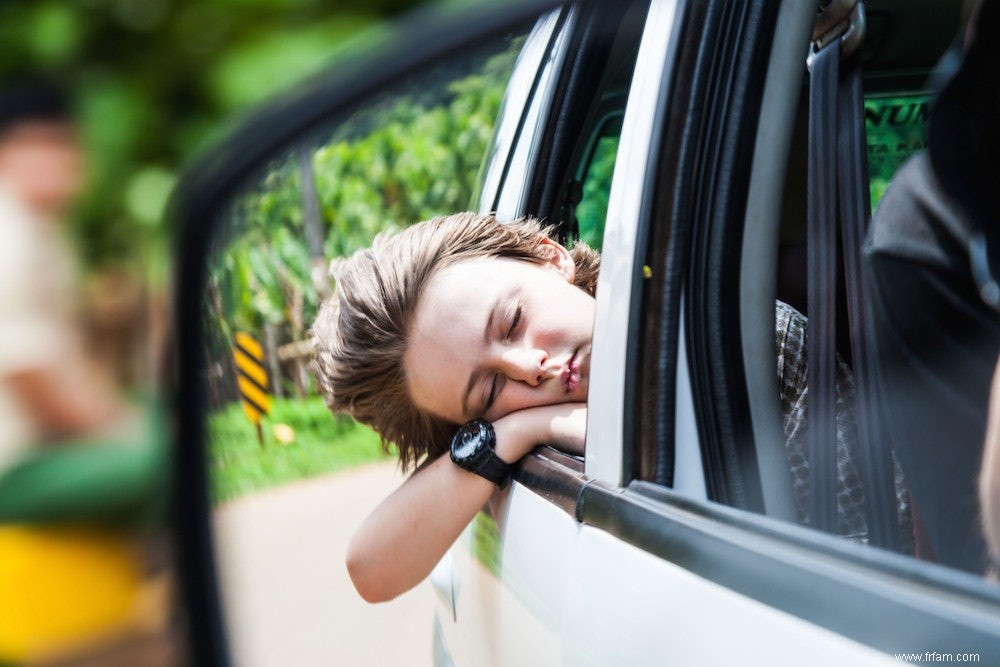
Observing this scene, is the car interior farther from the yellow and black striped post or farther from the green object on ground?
the green object on ground

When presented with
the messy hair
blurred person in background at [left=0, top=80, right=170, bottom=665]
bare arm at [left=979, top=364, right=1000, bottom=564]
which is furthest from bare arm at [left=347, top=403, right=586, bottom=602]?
bare arm at [left=979, top=364, right=1000, bottom=564]

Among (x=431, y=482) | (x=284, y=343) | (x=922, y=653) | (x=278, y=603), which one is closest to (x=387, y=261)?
(x=284, y=343)

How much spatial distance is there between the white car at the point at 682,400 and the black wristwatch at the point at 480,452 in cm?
4

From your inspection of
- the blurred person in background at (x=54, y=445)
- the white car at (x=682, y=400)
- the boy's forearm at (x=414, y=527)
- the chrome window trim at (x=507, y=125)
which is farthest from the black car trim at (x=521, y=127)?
the blurred person in background at (x=54, y=445)

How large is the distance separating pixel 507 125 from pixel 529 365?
2.07 feet

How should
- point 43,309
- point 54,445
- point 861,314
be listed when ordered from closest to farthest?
point 861,314 → point 54,445 → point 43,309

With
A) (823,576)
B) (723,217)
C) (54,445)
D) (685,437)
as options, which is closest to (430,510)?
(685,437)

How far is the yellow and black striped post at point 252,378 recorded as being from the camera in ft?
4.56

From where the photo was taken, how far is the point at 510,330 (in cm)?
187

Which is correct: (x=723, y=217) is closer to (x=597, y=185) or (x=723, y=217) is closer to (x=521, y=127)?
(x=597, y=185)

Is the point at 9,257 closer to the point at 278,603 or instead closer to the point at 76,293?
the point at 76,293

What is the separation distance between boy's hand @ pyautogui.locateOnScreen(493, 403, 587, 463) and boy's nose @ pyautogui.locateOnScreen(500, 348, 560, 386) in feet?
0.18

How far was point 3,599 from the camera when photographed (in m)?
2.56

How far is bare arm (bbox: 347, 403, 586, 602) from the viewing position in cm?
188
